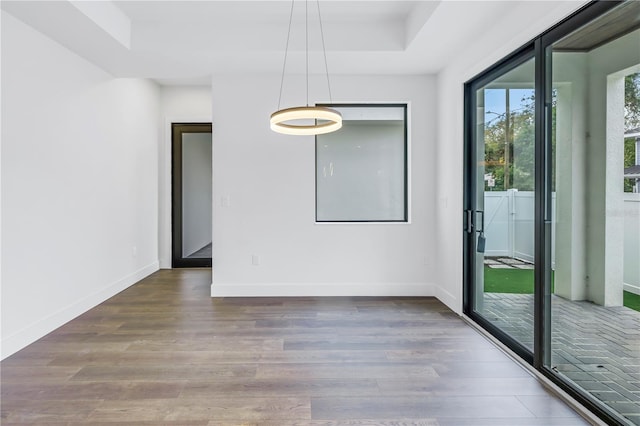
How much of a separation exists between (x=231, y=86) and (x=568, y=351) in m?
3.85

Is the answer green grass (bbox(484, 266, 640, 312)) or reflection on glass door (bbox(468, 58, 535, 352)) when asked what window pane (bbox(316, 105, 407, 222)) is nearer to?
reflection on glass door (bbox(468, 58, 535, 352))

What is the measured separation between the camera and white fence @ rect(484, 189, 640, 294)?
1.75m

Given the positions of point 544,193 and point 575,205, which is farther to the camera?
point 544,193

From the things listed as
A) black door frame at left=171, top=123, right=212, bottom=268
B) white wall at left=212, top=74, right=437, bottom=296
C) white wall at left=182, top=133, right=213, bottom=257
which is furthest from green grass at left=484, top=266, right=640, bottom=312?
white wall at left=182, top=133, right=213, bottom=257

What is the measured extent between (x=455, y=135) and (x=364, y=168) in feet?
3.50

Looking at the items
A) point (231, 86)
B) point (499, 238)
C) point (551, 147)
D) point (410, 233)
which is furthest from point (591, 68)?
point (231, 86)

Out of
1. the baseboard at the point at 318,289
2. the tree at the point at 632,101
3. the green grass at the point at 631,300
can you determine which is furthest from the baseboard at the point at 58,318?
the tree at the point at 632,101

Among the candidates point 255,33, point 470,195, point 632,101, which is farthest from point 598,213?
point 255,33

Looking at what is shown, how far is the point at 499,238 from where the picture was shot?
292 cm

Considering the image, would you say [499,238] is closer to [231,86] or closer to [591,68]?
[591,68]

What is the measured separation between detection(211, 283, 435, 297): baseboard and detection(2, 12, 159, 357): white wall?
4.42ft

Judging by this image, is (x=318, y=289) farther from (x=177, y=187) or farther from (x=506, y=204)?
(x=177, y=187)

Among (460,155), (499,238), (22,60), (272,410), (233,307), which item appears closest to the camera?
(272,410)

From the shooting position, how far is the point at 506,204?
2814 mm
